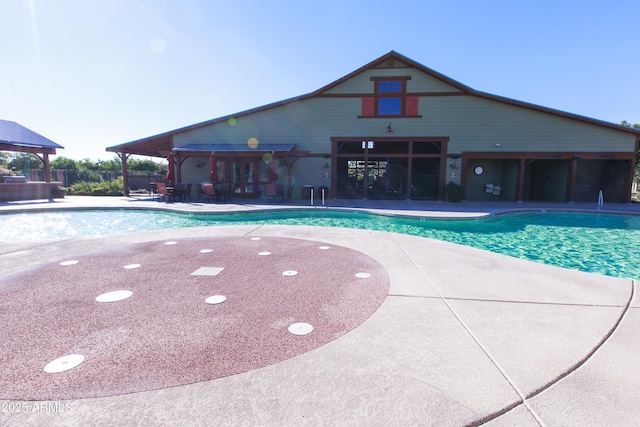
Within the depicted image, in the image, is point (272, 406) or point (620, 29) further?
point (620, 29)

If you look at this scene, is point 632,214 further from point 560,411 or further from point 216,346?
point 216,346

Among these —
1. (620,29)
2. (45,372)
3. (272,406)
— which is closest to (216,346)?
(272,406)

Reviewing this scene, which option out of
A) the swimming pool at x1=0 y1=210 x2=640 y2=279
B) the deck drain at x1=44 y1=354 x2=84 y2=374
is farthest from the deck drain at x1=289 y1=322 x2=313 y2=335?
the swimming pool at x1=0 y1=210 x2=640 y2=279

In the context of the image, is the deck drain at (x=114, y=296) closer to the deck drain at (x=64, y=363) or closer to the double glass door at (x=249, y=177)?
the deck drain at (x=64, y=363)

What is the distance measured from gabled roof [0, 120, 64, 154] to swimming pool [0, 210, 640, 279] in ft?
17.4

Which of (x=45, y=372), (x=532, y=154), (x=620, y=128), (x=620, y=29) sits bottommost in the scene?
(x=45, y=372)

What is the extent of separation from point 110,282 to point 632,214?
48.1 feet

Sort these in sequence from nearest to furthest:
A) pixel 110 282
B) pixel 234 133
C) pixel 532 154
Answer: pixel 110 282
pixel 532 154
pixel 234 133

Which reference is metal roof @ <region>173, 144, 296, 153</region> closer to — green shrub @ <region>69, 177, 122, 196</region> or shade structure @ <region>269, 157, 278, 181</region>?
shade structure @ <region>269, 157, 278, 181</region>

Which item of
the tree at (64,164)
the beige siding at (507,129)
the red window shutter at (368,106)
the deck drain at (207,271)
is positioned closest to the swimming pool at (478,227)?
the beige siding at (507,129)

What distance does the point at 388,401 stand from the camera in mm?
1551

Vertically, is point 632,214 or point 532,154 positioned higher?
point 532,154

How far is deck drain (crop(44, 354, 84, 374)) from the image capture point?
1828mm

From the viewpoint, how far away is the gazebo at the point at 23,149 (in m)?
12.9
